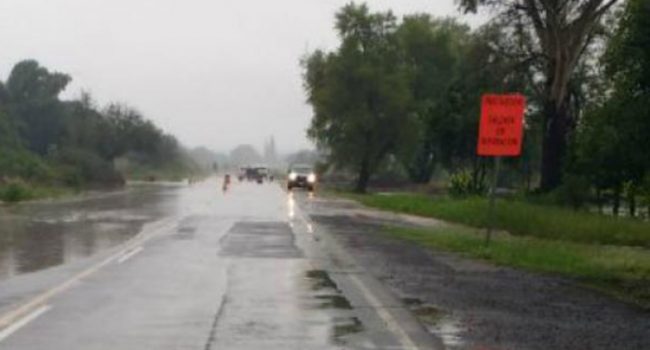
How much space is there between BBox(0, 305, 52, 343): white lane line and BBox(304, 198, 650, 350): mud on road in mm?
4419

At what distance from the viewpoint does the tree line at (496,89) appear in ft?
59.6

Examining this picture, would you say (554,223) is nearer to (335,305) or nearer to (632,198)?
(632,198)

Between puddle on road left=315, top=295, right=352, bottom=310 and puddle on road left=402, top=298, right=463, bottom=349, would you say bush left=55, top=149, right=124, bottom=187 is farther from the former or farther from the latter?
puddle on road left=402, top=298, right=463, bottom=349

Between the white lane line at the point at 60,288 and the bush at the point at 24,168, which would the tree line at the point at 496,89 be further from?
the bush at the point at 24,168

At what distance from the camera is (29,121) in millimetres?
105312

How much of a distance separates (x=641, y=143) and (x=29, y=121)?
3746 inches

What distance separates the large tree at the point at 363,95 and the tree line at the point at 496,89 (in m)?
0.09

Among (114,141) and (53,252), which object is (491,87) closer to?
(53,252)

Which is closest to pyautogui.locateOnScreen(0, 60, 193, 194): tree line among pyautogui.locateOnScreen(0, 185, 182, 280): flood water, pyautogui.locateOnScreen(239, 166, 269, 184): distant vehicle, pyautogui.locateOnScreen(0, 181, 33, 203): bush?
pyautogui.locateOnScreen(239, 166, 269, 184): distant vehicle

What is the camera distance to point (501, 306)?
43.9 ft

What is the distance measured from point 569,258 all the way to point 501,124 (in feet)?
10.7

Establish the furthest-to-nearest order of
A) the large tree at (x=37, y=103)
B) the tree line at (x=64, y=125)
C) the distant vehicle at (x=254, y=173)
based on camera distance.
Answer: the distant vehicle at (x=254, y=173) → the large tree at (x=37, y=103) → the tree line at (x=64, y=125)

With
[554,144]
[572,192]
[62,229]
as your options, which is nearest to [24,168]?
[554,144]

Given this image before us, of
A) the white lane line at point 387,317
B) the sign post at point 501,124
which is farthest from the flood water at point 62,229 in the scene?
the sign post at point 501,124
